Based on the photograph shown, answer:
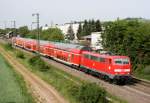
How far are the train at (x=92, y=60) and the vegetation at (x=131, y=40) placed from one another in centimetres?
434

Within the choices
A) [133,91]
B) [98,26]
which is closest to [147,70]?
[133,91]

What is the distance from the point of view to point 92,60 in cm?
4703

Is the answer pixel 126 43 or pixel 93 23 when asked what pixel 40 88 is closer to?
pixel 126 43

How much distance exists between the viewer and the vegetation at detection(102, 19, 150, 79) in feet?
161

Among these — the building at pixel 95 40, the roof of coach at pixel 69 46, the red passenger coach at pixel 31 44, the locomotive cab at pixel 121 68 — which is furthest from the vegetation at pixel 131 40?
the red passenger coach at pixel 31 44

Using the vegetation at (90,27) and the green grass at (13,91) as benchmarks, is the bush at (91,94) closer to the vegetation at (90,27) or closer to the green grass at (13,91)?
the green grass at (13,91)

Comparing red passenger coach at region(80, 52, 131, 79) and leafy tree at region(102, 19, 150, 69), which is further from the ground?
leafy tree at region(102, 19, 150, 69)

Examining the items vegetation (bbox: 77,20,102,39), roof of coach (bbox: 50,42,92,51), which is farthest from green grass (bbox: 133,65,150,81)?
vegetation (bbox: 77,20,102,39)

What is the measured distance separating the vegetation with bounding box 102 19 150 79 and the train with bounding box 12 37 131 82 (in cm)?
434

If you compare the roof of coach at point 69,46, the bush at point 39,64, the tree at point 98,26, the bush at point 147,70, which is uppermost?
the tree at point 98,26

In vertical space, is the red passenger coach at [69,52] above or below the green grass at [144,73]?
above

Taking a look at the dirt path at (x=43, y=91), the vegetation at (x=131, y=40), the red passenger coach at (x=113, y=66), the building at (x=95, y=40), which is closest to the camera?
the dirt path at (x=43, y=91)

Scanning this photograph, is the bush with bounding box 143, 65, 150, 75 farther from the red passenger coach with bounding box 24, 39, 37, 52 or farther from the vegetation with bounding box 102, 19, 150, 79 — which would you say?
the red passenger coach with bounding box 24, 39, 37, 52

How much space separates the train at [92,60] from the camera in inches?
1590
